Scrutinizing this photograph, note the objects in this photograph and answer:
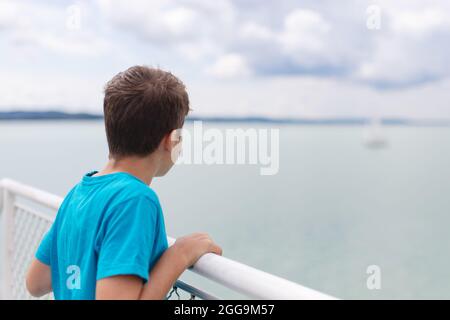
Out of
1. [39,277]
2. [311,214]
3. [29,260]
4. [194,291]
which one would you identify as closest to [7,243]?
[29,260]

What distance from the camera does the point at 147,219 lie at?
813mm

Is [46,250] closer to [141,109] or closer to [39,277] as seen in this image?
[39,277]

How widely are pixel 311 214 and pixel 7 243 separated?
714 inches

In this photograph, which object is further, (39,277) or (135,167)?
(39,277)

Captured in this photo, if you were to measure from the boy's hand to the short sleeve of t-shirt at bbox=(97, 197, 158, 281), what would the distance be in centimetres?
8

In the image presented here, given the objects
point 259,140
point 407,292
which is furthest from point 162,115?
point 407,292

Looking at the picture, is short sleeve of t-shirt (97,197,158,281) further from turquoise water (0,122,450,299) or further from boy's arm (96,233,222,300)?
turquoise water (0,122,450,299)

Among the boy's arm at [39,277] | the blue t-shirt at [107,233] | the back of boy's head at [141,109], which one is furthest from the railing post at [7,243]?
the back of boy's head at [141,109]

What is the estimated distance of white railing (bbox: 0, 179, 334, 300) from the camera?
781mm

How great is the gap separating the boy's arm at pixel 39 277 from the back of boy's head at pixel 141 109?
1.06 ft

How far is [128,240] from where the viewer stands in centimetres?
80

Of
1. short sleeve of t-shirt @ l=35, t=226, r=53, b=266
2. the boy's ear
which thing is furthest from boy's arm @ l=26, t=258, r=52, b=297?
the boy's ear
